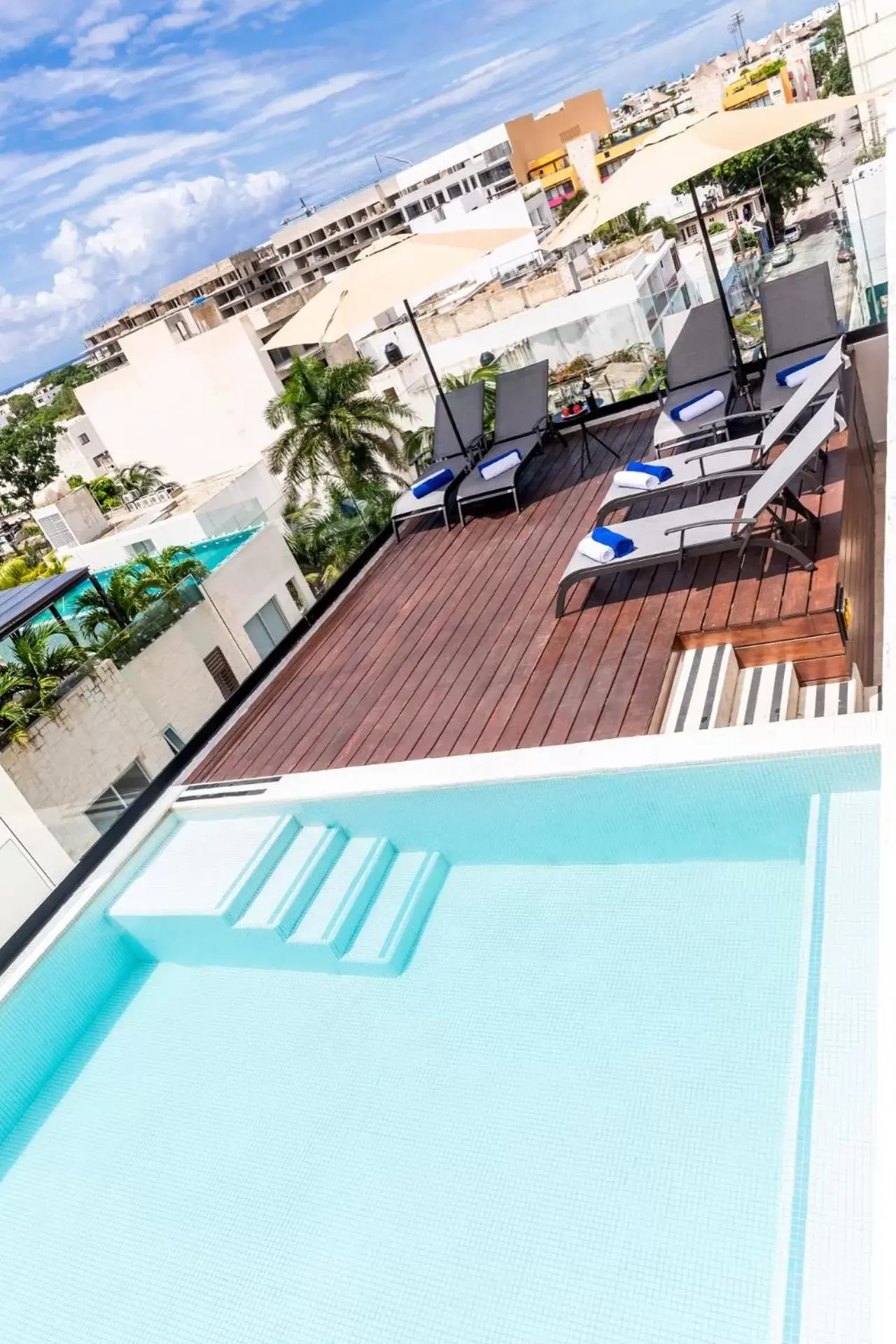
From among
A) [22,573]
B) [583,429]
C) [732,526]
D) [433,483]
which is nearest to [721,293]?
[583,429]

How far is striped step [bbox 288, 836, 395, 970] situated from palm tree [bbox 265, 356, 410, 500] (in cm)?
1392

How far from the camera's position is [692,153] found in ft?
23.8

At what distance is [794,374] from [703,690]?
11.7ft

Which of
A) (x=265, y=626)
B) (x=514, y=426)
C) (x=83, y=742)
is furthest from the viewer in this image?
(x=265, y=626)

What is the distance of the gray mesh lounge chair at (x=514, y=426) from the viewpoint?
27.2ft

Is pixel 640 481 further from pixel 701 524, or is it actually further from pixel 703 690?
pixel 703 690

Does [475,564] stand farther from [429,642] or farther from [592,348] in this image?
[592,348]

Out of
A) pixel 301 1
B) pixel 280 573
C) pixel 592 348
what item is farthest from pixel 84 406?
pixel 301 1

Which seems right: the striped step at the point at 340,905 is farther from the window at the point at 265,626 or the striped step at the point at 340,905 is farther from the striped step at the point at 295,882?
the window at the point at 265,626

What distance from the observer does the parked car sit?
795 centimetres

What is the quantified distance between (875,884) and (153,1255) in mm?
3332

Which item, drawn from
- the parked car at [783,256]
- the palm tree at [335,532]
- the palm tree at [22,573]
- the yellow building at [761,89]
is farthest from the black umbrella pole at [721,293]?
the yellow building at [761,89]

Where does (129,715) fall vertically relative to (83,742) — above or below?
above

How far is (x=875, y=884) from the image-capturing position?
135 inches
